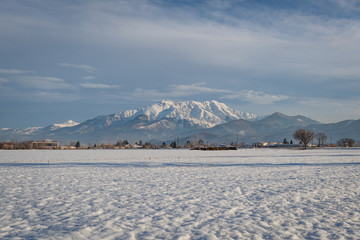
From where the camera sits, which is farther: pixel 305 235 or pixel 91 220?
pixel 91 220

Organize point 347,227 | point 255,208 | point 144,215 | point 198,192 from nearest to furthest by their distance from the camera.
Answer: point 347,227
point 144,215
point 255,208
point 198,192

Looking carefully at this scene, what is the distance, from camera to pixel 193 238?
25.4ft

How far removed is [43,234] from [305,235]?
7212 millimetres

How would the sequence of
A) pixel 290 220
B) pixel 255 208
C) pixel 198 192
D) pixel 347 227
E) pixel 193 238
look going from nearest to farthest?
pixel 193 238
pixel 347 227
pixel 290 220
pixel 255 208
pixel 198 192

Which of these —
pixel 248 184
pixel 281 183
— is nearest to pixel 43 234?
pixel 248 184

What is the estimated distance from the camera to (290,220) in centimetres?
928

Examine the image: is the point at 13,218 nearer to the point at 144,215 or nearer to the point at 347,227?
the point at 144,215

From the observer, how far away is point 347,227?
28.0ft

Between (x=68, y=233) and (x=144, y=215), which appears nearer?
(x=68, y=233)

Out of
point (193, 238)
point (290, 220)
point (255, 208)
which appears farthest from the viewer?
point (255, 208)

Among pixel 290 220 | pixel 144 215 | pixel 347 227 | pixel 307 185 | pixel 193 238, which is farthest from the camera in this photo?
pixel 307 185

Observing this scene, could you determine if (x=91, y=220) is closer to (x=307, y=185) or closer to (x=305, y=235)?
(x=305, y=235)

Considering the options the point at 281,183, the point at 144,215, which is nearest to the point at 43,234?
the point at 144,215

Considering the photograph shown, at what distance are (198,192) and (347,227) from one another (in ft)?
21.9
